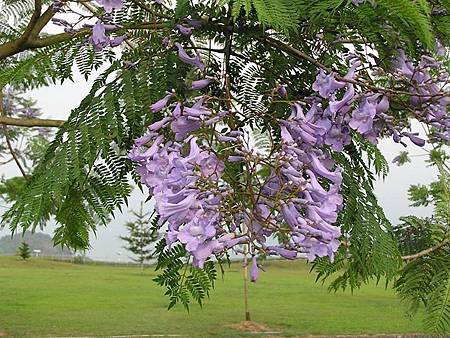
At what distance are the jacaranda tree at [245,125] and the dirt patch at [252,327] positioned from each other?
36.3ft

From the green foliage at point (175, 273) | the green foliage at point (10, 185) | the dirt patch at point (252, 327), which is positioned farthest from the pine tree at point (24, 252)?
the green foliage at point (175, 273)

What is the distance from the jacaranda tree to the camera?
916 millimetres

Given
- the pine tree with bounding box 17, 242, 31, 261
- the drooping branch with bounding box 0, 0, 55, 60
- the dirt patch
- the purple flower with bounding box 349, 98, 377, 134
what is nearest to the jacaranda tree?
the purple flower with bounding box 349, 98, 377, 134

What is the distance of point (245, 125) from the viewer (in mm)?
1178

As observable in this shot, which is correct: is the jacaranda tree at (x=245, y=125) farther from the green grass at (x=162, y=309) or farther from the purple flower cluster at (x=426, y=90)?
the green grass at (x=162, y=309)

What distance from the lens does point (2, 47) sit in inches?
124

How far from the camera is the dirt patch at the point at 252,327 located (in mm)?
12292

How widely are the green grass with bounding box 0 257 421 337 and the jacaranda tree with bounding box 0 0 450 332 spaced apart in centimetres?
724

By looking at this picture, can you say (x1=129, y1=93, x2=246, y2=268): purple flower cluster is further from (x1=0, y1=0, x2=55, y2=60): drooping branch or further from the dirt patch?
the dirt patch

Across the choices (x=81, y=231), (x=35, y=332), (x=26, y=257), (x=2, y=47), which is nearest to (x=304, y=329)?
(x=35, y=332)

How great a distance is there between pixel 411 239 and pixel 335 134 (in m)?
1.31

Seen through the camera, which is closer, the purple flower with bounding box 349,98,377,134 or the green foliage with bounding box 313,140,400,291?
the purple flower with bounding box 349,98,377,134

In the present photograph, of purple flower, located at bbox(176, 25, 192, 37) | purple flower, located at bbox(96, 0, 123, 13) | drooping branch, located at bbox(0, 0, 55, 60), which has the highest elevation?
drooping branch, located at bbox(0, 0, 55, 60)

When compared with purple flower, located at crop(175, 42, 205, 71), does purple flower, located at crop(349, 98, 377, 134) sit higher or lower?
lower
